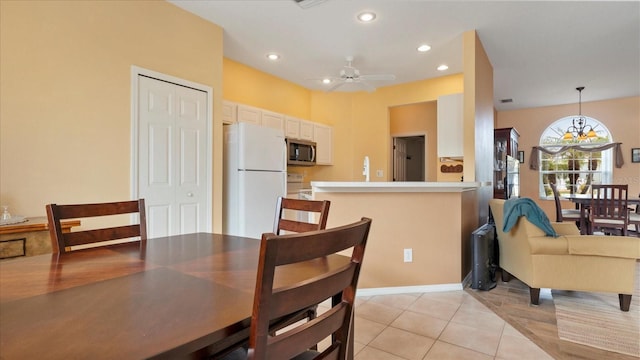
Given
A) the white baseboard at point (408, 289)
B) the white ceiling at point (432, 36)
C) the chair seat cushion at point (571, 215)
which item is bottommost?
the white baseboard at point (408, 289)

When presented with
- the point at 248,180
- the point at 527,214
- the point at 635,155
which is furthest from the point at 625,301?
the point at 635,155

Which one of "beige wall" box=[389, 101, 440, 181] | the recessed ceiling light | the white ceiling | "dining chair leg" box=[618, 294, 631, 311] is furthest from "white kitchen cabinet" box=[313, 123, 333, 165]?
"dining chair leg" box=[618, 294, 631, 311]

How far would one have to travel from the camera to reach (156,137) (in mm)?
2938

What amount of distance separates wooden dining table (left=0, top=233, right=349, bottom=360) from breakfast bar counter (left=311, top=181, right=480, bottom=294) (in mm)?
1675

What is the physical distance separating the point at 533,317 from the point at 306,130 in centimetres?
396

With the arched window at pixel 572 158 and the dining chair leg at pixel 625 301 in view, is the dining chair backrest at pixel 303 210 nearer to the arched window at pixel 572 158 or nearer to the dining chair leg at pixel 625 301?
the dining chair leg at pixel 625 301

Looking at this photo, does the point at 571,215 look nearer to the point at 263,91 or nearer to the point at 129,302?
the point at 263,91

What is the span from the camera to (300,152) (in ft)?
16.4

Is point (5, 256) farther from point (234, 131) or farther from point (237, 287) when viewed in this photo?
point (234, 131)

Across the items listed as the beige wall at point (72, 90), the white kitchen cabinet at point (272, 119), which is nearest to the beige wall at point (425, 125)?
the white kitchen cabinet at point (272, 119)

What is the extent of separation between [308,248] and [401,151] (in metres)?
6.34

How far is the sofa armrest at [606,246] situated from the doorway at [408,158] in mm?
3786

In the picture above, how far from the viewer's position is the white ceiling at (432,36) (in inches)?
122

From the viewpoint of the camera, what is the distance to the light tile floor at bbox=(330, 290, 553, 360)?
1.95m
